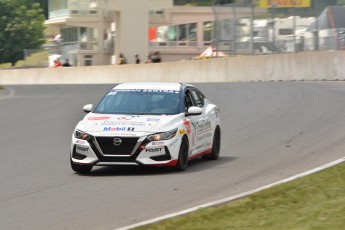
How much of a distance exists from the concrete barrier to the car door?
22.3m

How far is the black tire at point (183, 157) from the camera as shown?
14625mm

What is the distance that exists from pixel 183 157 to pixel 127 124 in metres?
1.03

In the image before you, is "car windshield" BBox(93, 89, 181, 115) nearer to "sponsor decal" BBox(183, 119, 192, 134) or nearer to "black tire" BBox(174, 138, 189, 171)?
"sponsor decal" BBox(183, 119, 192, 134)

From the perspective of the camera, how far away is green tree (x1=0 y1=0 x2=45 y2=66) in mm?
115231

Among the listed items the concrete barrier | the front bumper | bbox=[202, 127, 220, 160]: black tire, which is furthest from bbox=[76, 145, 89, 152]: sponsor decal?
the concrete barrier

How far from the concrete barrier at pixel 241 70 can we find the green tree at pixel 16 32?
60945mm

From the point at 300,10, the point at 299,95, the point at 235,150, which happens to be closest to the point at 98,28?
the point at 300,10

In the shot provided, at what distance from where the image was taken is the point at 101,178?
558 inches

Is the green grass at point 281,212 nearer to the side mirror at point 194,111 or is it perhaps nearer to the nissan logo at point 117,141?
the nissan logo at point 117,141

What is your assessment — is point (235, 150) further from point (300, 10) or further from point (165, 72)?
point (165, 72)

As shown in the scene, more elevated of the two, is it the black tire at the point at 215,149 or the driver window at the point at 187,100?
the driver window at the point at 187,100

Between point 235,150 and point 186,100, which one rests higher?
point 186,100

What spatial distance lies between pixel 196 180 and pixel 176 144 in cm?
106

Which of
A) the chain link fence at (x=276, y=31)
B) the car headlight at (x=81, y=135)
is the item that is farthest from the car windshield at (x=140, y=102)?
the chain link fence at (x=276, y=31)
